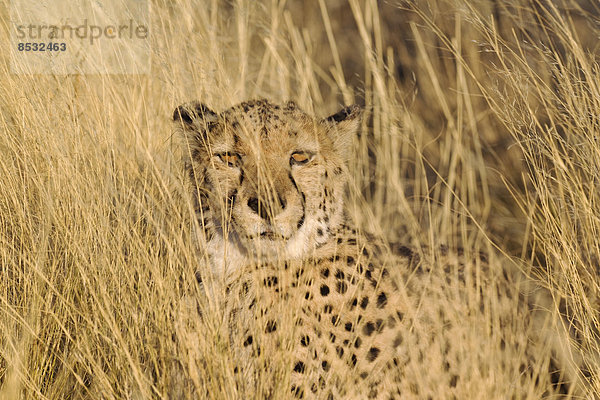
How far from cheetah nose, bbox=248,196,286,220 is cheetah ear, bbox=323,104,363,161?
53 centimetres

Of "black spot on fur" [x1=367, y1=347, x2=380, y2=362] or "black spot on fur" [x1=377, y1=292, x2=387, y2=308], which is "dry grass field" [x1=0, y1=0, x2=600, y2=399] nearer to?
"black spot on fur" [x1=377, y1=292, x2=387, y2=308]

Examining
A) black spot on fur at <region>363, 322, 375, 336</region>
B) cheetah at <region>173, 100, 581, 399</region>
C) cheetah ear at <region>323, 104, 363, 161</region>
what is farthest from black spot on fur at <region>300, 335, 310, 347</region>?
cheetah ear at <region>323, 104, 363, 161</region>

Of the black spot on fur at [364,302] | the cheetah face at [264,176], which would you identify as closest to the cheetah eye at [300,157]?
the cheetah face at [264,176]

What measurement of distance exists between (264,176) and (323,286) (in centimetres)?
44

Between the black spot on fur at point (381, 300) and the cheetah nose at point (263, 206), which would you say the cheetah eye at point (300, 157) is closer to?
the cheetah nose at point (263, 206)

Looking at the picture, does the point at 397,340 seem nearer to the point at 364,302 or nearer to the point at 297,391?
the point at 364,302

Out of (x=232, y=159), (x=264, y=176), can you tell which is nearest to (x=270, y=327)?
(x=264, y=176)

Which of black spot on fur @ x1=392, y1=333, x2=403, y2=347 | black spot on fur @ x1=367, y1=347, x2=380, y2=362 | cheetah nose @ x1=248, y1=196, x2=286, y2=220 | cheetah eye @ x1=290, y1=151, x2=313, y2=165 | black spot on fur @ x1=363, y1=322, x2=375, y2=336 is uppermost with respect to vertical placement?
cheetah eye @ x1=290, y1=151, x2=313, y2=165

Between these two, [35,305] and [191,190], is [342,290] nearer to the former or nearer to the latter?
[191,190]

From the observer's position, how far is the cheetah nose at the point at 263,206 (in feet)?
8.10

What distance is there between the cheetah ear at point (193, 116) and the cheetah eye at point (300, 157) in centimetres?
32

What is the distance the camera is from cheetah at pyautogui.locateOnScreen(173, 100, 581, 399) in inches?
97.6

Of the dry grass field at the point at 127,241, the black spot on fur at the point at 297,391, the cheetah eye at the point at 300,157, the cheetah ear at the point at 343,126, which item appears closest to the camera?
the dry grass field at the point at 127,241

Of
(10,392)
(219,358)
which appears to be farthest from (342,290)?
(10,392)
